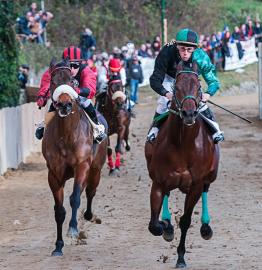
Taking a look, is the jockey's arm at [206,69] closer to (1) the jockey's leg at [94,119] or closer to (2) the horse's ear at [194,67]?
(2) the horse's ear at [194,67]

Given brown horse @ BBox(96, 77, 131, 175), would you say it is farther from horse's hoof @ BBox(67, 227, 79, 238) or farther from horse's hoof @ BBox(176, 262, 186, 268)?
horse's hoof @ BBox(176, 262, 186, 268)

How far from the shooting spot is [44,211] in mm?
15688

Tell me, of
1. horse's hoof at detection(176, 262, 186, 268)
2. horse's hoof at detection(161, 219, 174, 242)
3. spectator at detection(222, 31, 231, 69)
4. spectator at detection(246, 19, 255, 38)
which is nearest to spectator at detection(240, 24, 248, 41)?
spectator at detection(246, 19, 255, 38)

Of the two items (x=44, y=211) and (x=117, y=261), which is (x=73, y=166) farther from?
(x=44, y=211)

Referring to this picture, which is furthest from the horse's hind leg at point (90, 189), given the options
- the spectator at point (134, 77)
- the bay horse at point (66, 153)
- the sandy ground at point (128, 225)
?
the spectator at point (134, 77)

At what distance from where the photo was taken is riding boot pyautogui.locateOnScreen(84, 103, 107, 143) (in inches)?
509

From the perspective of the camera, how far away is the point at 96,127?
12.9 m

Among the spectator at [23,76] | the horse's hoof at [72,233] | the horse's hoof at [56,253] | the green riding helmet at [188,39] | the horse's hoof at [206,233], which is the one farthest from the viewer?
the spectator at [23,76]

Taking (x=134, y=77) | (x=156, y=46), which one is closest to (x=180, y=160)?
(x=134, y=77)

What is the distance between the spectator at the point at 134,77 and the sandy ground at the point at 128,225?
656 inches

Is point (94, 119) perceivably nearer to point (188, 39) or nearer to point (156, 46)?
point (188, 39)

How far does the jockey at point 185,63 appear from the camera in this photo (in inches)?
420

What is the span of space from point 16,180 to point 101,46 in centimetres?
3130

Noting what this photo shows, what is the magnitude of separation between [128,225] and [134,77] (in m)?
26.5
